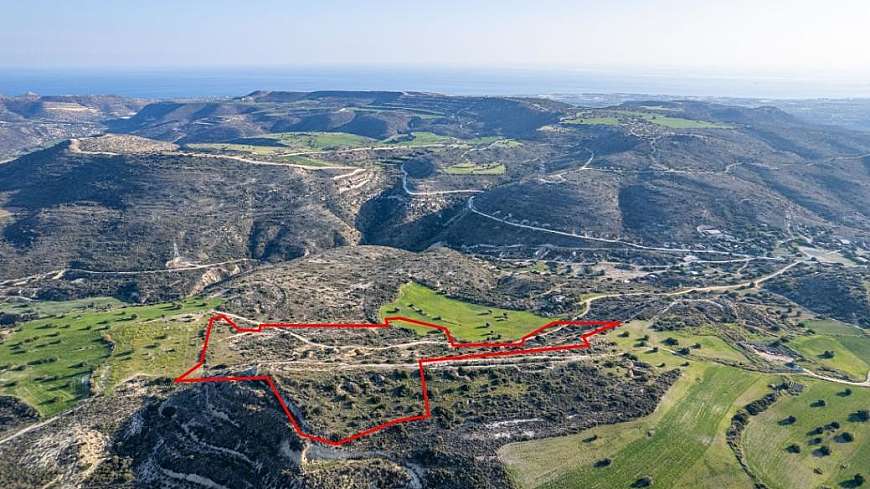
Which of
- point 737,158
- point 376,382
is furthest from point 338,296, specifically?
point 737,158

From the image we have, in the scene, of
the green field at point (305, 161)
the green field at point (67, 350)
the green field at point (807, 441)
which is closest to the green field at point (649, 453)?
the green field at point (807, 441)

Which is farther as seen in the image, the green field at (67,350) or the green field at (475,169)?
the green field at (475,169)

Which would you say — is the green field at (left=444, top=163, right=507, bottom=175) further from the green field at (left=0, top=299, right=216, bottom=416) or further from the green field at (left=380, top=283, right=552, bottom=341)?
the green field at (left=0, top=299, right=216, bottom=416)

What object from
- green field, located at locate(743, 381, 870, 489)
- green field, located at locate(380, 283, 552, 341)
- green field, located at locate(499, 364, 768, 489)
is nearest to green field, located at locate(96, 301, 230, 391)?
green field, located at locate(380, 283, 552, 341)

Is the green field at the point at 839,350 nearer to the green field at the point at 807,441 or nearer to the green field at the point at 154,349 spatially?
the green field at the point at 807,441

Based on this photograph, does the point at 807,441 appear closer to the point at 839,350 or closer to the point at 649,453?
the point at 649,453

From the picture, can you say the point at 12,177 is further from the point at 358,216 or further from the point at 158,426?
the point at 158,426

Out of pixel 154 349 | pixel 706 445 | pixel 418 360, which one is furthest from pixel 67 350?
pixel 706 445
